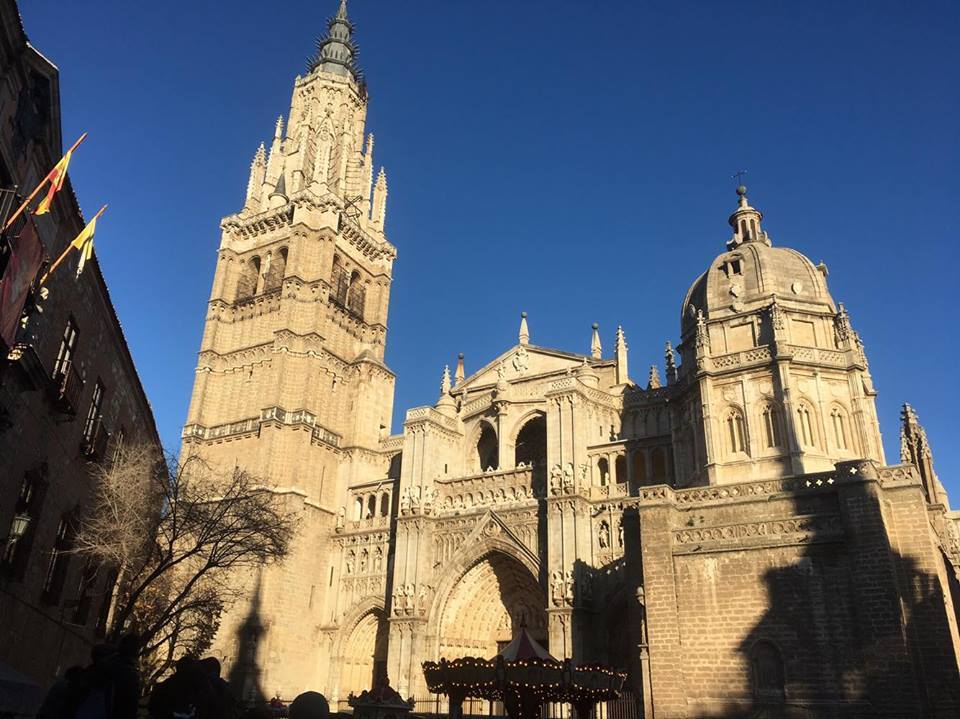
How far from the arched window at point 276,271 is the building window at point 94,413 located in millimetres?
23462

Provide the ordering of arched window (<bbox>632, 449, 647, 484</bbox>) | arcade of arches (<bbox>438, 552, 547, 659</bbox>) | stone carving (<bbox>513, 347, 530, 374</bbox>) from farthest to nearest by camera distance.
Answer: stone carving (<bbox>513, 347, 530, 374</bbox>), arcade of arches (<bbox>438, 552, 547, 659</bbox>), arched window (<bbox>632, 449, 647, 484</bbox>)

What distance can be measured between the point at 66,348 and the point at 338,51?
1672 inches

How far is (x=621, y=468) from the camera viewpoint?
3225 centimetres

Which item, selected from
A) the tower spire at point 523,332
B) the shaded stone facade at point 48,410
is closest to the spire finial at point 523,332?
the tower spire at point 523,332

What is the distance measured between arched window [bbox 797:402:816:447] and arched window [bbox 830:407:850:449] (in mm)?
791

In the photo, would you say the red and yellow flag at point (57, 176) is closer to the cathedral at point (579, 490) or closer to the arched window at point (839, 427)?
the cathedral at point (579, 490)

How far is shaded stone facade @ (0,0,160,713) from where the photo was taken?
44.7ft

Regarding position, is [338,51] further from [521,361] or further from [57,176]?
[57,176]

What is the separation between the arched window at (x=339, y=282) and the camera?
44.1 metres

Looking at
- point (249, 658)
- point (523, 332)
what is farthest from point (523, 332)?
point (249, 658)

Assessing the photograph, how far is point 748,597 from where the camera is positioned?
1775cm

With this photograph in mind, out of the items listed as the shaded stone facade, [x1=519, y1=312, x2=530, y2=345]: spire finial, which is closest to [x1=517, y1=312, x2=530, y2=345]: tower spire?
[x1=519, y1=312, x2=530, y2=345]: spire finial

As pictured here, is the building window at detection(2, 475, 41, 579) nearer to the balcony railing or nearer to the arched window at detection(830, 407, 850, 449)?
the balcony railing

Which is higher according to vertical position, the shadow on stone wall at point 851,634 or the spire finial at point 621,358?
the spire finial at point 621,358
